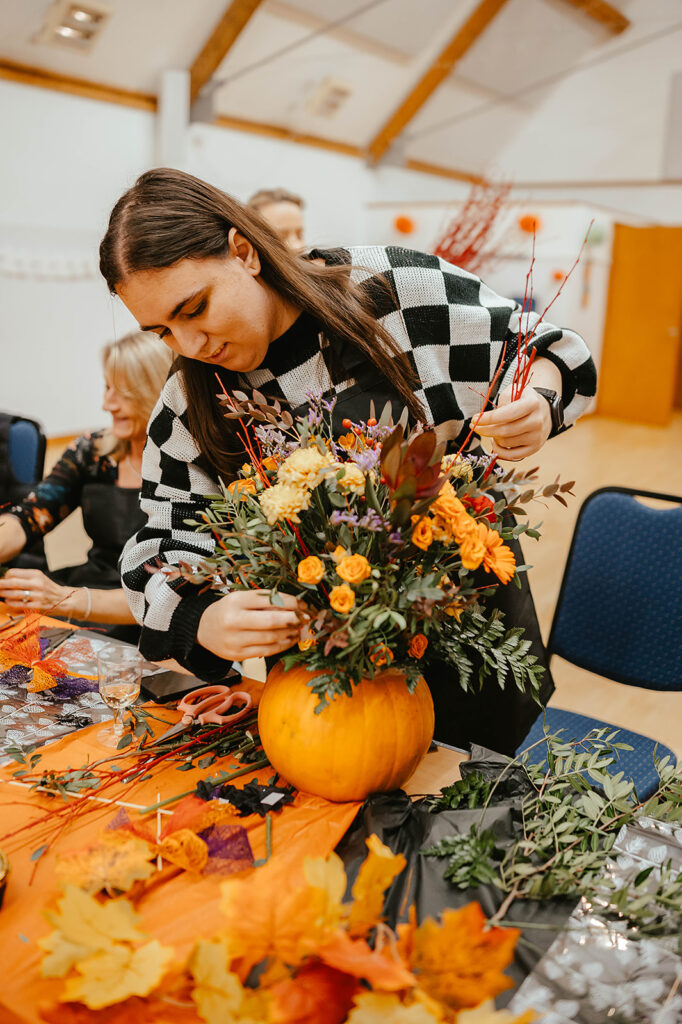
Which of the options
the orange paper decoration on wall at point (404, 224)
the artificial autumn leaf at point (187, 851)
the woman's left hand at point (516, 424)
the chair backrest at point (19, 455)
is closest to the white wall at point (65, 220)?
the orange paper decoration on wall at point (404, 224)

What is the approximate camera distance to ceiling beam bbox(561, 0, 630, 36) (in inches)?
263

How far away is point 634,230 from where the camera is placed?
8852mm

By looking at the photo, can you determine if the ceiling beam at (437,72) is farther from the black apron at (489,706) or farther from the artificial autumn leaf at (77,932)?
the artificial autumn leaf at (77,932)

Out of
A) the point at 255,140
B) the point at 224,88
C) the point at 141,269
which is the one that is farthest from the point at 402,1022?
the point at 255,140

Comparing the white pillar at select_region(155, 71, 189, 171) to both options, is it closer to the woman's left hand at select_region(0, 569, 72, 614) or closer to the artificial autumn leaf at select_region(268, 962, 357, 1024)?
the woman's left hand at select_region(0, 569, 72, 614)

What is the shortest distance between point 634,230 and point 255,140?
403 centimetres

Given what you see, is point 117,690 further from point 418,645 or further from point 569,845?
point 569,845

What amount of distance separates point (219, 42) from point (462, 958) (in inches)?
287

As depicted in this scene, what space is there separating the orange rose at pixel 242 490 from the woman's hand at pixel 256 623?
10cm

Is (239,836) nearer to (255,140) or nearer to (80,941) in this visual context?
(80,941)

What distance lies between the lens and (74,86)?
6117 mm

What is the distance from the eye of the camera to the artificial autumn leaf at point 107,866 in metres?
0.79

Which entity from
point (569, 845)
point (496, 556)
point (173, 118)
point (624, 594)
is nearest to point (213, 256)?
point (496, 556)

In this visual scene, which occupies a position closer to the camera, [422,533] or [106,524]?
[422,533]
